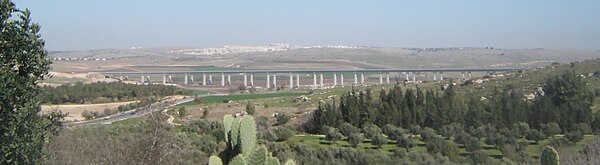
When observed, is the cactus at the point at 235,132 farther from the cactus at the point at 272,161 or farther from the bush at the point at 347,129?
the bush at the point at 347,129

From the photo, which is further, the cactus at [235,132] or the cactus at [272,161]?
the cactus at [235,132]

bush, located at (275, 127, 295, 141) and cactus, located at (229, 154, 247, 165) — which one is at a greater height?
cactus, located at (229, 154, 247, 165)

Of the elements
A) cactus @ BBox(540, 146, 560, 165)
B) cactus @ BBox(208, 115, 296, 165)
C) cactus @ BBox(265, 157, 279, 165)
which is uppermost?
cactus @ BBox(208, 115, 296, 165)

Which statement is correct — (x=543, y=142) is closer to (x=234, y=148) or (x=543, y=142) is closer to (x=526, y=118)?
(x=526, y=118)

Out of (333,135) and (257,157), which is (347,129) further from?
(257,157)

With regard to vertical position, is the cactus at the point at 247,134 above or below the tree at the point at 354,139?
above

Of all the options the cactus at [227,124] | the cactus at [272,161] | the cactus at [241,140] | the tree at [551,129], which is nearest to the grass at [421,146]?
the tree at [551,129]

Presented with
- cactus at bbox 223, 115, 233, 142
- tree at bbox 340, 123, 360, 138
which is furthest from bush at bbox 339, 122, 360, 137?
cactus at bbox 223, 115, 233, 142

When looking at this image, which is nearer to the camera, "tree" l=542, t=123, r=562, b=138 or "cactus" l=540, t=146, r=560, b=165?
"cactus" l=540, t=146, r=560, b=165

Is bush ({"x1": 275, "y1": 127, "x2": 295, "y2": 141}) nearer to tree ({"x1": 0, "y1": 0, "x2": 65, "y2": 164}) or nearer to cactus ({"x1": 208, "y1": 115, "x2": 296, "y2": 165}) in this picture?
tree ({"x1": 0, "y1": 0, "x2": 65, "y2": 164})
